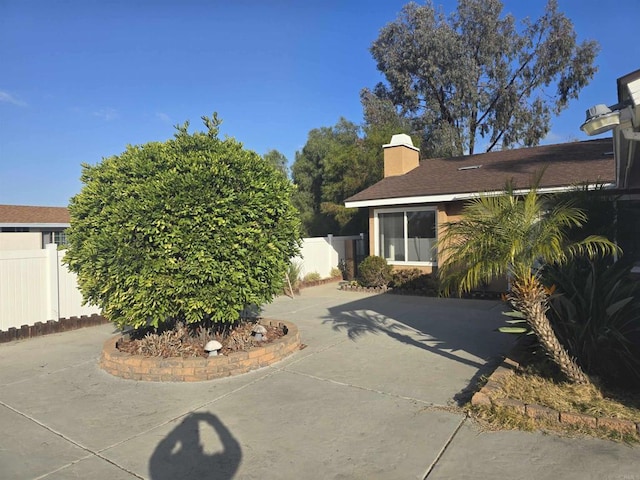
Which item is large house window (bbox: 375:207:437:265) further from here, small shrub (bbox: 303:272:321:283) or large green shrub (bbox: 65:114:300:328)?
large green shrub (bbox: 65:114:300:328)

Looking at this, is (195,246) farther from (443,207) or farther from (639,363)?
(443,207)

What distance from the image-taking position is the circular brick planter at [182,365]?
5.20 meters

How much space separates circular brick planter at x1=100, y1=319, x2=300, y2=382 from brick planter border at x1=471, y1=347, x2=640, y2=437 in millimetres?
2725

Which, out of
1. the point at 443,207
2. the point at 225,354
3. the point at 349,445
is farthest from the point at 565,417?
the point at 443,207

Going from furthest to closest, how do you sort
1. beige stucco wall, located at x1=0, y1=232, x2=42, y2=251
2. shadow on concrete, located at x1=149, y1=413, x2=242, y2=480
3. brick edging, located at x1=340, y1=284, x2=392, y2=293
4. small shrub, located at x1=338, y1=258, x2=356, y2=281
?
small shrub, located at x1=338, y1=258, x2=356, y2=281, brick edging, located at x1=340, y1=284, x2=392, y2=293, beige stucco wall, located at x1=0, y1=232, x2=42, y2=251, shadow on concrete, located at x1=149, y1=413, x2=242, y2=480

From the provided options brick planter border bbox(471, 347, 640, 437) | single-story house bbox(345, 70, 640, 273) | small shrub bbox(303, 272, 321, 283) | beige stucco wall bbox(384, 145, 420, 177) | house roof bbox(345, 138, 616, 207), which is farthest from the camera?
beige stucco wall bbox(384, 145, 420, 177)

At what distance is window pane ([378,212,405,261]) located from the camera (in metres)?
13.1

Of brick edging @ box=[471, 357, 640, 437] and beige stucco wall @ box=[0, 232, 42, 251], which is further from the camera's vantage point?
beige stucco wall @ box=[0, 232, 42, 251]

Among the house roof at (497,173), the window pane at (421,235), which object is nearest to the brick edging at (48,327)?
the house roof at (497,173)

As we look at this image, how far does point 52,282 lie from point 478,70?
25.6 meters

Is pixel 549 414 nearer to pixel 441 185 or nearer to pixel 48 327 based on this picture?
pixel 48 327

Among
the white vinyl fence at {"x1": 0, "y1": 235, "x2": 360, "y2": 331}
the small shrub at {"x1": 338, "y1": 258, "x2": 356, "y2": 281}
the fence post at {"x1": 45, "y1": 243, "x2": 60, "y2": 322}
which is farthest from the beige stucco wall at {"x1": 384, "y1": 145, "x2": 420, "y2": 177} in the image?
the fence post at {"x1": 45, "y1": 243, "x2": 60, "y2": 322}

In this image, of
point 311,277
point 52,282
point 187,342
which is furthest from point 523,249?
point 311,277

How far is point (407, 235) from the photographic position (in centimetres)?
1292
